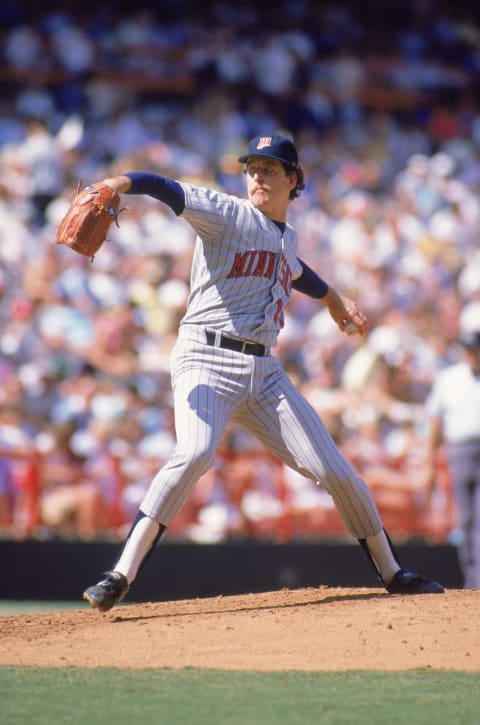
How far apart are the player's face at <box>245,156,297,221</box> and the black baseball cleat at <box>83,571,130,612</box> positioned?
154cm

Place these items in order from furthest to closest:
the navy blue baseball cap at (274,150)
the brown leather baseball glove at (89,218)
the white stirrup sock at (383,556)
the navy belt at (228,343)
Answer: the white stirrup sock at (383,556)
the navy blue baseball cap at (274,150)
the navy belt at (228,343)
the brown leather baseball glove at (89,218)

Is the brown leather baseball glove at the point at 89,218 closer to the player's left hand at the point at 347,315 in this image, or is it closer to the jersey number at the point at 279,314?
the jersey number at the point at 279,314

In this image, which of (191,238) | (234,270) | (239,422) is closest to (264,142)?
(234,270)

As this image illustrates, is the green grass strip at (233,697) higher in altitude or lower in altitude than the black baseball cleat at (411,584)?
lower

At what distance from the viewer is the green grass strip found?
363 cm

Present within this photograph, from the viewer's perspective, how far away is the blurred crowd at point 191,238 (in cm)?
851

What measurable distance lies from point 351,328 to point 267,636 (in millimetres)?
1553

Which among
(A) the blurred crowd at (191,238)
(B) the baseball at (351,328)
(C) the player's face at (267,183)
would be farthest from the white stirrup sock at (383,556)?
(A) the blurred crowd at (191,238)

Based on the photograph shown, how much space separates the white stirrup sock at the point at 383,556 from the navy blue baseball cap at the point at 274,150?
1.56 meters

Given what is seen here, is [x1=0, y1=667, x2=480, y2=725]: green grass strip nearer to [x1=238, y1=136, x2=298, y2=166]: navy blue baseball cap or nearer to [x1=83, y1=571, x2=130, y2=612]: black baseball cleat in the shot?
[x1=83, y1=571, x2=130, y2=612]: black baseball cleat

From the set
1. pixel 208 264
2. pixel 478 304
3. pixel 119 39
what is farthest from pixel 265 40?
pixel 208 264

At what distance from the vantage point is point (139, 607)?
5.38 meters

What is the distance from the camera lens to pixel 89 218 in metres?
4.60

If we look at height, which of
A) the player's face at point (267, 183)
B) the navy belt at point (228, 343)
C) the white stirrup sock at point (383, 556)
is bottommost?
the white stirrup sock at point (383, 556)
